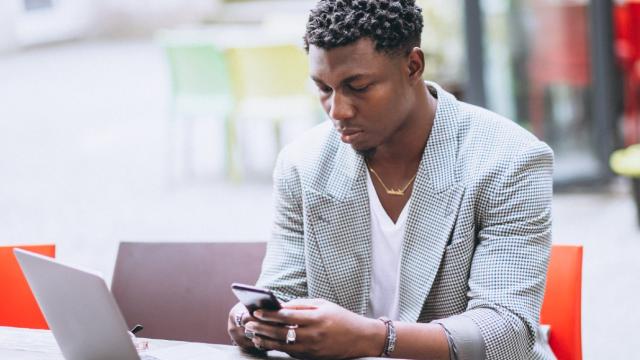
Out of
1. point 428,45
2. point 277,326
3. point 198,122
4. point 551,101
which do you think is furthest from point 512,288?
point 198,122

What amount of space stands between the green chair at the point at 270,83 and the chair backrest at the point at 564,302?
15.7 ft

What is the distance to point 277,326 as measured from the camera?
6.61 ft

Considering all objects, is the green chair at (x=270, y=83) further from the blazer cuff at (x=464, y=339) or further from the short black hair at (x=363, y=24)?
the blazer cuff at (x=464, y=339)

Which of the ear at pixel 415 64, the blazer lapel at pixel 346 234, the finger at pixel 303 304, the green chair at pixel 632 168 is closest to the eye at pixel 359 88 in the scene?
the ear at pixel 415 64

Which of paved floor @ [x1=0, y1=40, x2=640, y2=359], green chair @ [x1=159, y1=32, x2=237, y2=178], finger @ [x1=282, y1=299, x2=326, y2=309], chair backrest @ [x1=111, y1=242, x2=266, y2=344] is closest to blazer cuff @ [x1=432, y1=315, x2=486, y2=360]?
finger @ [x1=282, y1=299, x2=326, y2=309]

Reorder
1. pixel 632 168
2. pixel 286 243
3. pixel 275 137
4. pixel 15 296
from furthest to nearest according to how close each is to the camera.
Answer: pixel 275 137 → pixel 632 168 → pixel 15 296 → pixel 286 243

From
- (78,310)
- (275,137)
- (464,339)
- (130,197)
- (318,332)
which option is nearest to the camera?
(78,310)

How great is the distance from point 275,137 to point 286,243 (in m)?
5.41

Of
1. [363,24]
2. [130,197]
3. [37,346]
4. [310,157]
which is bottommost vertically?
[130,197]

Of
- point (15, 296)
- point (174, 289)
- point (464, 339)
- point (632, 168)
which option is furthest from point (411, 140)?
point (632, 168)

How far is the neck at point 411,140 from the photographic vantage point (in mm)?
2377

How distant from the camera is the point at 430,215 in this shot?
2.34 m

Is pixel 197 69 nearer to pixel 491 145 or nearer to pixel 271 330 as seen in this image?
pixel 491 145

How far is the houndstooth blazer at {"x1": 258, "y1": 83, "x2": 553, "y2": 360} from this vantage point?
2207mm
